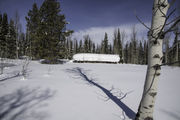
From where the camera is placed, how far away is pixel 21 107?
2.22 m

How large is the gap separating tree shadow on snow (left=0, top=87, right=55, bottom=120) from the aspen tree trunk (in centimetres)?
194

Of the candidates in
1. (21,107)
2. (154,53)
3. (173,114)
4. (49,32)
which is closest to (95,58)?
(49,32)

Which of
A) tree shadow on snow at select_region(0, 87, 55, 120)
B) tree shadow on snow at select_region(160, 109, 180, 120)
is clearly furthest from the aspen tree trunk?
tree shadow on snow at select_region(0, 87, 55, 120)

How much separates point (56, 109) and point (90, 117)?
0.86 meters

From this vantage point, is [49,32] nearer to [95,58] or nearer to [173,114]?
[95,58]

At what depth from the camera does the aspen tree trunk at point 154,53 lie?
→ 1.19 m

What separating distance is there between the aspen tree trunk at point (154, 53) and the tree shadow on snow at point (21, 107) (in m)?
1.94

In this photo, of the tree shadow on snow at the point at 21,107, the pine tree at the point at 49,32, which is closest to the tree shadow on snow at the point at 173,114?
the tree shadow on snow at the point at 21,107

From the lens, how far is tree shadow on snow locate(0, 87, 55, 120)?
191cm

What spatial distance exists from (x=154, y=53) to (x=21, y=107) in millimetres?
2929

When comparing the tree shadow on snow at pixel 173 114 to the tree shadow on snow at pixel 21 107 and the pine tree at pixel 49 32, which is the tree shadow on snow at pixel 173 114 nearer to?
the tree shadow on snow at pixel 21 107

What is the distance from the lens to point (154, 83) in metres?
1.23

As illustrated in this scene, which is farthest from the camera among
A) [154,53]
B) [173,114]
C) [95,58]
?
[95,58]

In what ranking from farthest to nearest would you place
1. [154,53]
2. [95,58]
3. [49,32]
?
[95,58] → [49,32] → [154,53]
